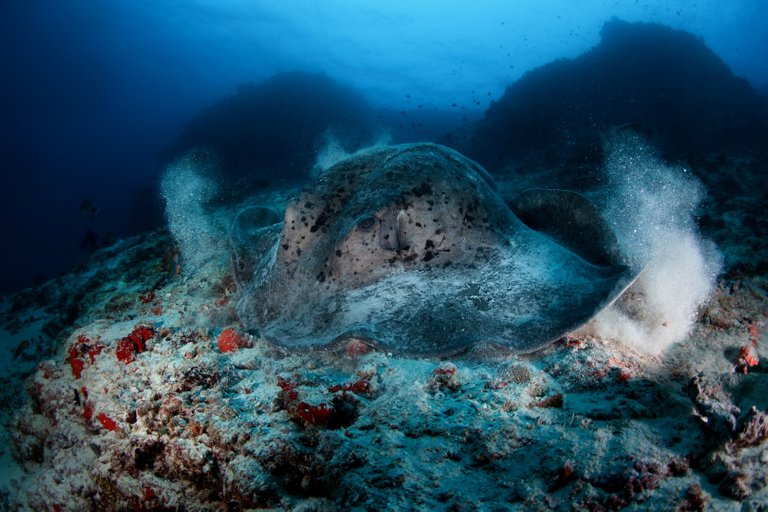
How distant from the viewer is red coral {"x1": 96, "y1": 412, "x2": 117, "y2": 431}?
250 centimetres

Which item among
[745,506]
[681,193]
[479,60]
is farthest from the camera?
[479,60]

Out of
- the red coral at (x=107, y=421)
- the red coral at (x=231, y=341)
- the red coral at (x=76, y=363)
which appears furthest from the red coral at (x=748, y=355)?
the red coral at (x=76, y=363)

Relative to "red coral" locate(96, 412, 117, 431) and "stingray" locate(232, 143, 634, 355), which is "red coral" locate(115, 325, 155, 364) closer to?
"red coral" locate(96, 412, 117, 431)

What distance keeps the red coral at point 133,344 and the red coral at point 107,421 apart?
569 mm

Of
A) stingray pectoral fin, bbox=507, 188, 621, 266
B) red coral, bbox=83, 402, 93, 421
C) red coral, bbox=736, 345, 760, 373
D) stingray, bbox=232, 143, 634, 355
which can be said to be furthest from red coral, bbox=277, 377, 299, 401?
red coral, bbox=736, 345, 760, 373

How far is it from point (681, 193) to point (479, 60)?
211 feet

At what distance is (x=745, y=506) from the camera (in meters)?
1.29

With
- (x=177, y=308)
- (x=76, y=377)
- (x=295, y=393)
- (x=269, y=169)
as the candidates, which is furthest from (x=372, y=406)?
(x=269, y=169)

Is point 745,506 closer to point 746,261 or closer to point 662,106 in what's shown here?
point 746,261

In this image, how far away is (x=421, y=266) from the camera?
9.75 ft

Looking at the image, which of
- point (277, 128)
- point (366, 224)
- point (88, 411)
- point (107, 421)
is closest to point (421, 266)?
point (366, 224)

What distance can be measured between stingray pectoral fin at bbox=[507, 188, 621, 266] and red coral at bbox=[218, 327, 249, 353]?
11.3 ft

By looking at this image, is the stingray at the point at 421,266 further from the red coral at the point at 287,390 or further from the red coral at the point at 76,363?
the red coral at the point at 76,363

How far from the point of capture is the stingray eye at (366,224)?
9.97 feet
